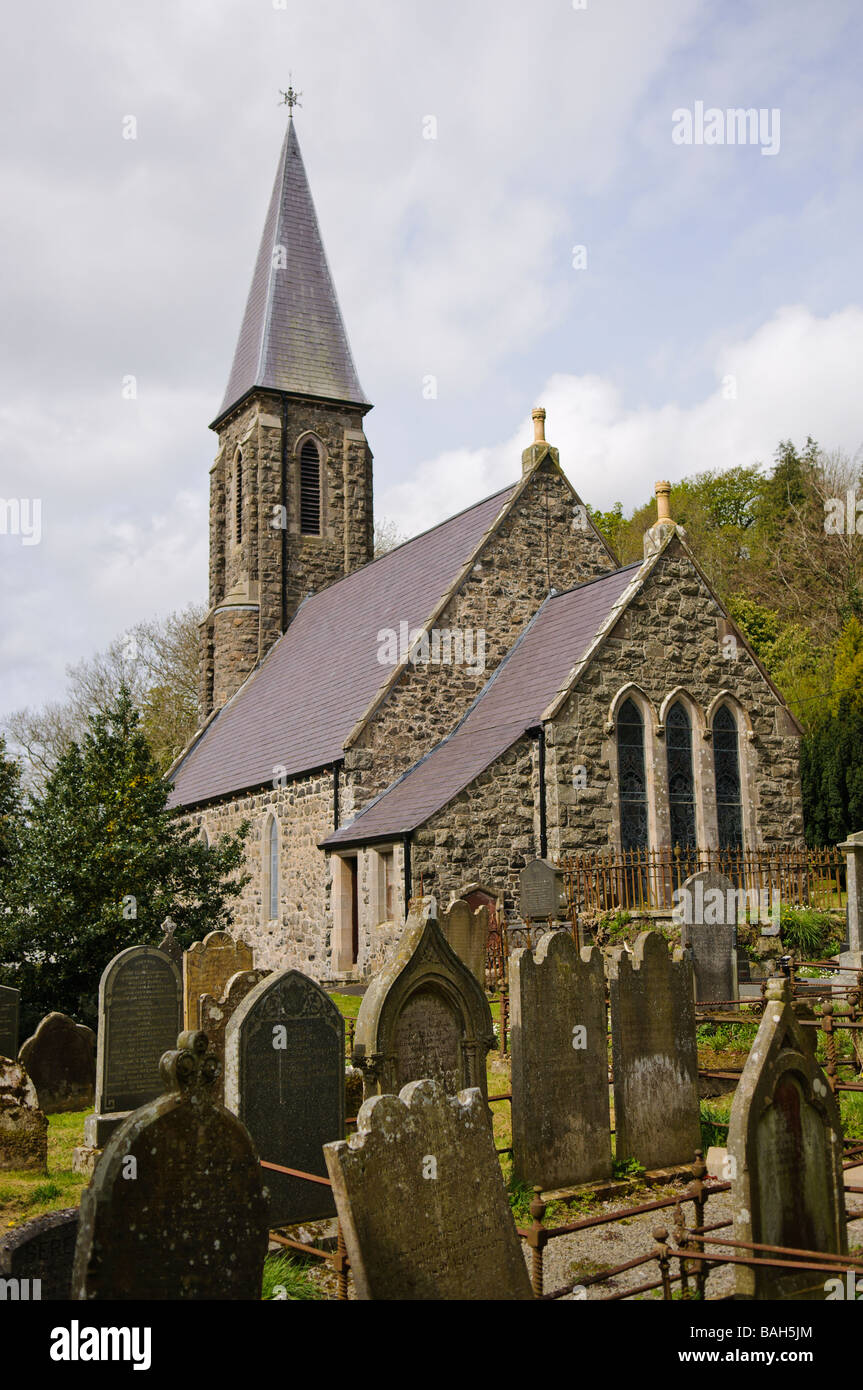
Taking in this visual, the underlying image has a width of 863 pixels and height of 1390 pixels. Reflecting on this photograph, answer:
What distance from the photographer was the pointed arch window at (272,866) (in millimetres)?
22203

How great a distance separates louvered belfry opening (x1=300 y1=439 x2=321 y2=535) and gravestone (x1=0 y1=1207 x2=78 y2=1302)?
27692mm

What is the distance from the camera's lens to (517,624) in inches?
834

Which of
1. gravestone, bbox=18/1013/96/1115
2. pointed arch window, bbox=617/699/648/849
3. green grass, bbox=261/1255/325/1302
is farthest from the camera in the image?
pointed arch window, bbox=617/699/648/849

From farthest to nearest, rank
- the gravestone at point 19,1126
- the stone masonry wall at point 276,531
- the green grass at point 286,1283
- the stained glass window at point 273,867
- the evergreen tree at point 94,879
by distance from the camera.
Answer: the stone masonry wall at point 276,531 → the stained glass window at point 273,867 → the evergreen tree at point 94,879 → the gravestone at point 19,1126 → the green grass at point 286,1283

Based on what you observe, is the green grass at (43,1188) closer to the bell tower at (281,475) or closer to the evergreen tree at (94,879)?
the evergreen tree at (94,879)

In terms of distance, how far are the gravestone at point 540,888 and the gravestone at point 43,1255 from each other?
34.1 feet

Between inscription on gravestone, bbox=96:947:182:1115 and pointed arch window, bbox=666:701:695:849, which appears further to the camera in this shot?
pointed arch window, bbox=666:701:695:849

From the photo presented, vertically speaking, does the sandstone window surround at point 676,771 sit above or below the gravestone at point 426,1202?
above

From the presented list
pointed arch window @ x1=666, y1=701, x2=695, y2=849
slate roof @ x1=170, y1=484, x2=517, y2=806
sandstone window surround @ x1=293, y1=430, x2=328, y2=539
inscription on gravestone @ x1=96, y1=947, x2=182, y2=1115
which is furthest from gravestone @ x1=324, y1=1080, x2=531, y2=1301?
sandstone window surround @ x1=293, y1=430, x2=328, y2=539

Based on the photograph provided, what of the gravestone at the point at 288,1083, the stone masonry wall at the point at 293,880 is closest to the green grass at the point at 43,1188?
the gravestone at the point at 288,1083

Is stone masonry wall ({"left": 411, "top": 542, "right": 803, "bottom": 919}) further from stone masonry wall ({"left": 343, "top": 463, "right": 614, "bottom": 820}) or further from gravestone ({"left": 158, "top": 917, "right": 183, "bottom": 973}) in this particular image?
gravestone ({"left": 158, "top": 917, "right": 183, "bottom": 973})

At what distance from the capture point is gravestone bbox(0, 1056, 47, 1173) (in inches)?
330

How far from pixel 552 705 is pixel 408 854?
3039 millimetres

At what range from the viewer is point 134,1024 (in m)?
9.53
